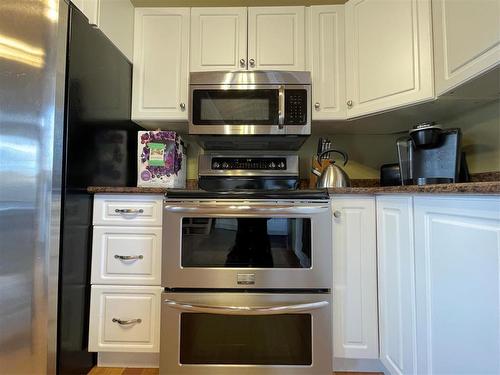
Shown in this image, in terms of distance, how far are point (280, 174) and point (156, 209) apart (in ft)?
2.55

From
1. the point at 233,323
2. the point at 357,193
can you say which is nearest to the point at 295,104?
the point at 357,193

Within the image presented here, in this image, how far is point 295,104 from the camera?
158 centimetres

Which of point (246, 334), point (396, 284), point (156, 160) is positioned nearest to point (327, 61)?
point (156, 160)

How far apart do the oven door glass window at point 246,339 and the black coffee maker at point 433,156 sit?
823 mm

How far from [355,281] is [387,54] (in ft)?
3.83

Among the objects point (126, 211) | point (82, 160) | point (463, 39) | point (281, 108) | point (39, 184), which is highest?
point (463, 39)

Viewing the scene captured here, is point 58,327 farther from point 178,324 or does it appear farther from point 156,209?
point 156,209

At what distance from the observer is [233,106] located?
160 centimetres

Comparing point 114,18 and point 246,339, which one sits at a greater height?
point 114,18

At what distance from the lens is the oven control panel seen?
1758 mm

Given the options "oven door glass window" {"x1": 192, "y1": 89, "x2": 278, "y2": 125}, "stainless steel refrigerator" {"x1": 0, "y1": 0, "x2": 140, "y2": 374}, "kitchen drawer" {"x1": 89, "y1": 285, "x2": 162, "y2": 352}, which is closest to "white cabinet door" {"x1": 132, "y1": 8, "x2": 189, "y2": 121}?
"oven door glass window" {"x1": 192, "y1": 89, "x2": 278, "y2": 125}

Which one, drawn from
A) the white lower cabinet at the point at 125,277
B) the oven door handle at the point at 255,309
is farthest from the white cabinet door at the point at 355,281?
the white lower cabinet at the point at 125,277

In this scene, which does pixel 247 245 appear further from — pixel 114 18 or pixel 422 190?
pixel 114 18

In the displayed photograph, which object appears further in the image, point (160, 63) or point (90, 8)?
point (160, 63)
